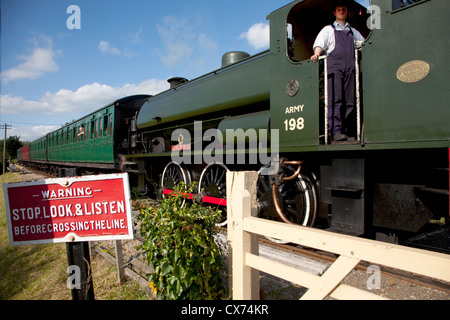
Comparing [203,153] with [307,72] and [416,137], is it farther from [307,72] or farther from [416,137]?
[416,137]

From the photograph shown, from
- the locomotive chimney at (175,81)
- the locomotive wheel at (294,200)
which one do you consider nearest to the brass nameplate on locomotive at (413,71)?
the locomotive wheel at (294,200)

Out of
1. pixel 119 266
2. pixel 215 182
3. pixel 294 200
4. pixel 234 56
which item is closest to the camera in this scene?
pixel 119 266

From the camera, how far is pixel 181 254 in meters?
2.26

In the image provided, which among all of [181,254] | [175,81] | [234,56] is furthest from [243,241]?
[175,81]

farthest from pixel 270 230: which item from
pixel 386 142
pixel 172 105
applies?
pixel 172 105

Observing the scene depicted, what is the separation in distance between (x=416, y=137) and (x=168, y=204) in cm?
244

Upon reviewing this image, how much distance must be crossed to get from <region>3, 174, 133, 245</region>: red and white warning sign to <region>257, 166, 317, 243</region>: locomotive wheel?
2472 mm

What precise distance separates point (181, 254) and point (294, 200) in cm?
238

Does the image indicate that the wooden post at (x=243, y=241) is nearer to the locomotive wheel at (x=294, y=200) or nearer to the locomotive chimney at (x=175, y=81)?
the locomotive wheel at (x=294, y=200)

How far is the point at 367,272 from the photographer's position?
316 centimetres

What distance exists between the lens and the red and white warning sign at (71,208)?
2131 mm

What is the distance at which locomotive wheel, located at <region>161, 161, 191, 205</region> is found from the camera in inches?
247

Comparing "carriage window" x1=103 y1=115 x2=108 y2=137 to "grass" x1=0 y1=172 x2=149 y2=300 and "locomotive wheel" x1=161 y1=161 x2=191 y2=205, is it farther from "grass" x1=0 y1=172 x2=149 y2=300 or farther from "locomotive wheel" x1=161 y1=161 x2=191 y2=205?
"grass" x1=0 y1=172 x2=149 y2=300

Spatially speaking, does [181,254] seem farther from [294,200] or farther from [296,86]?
[296,86]
